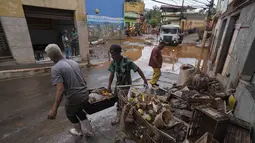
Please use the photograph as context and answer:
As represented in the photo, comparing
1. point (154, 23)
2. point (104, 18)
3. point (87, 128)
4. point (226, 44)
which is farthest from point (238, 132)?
point (154, 23)

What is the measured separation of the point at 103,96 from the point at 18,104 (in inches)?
132

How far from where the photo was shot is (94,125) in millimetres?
3438

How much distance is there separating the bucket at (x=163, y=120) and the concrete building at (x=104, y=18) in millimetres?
18983

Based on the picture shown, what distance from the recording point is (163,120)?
1.89m

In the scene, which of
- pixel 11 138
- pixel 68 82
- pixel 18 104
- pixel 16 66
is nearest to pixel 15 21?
pixel 16 66

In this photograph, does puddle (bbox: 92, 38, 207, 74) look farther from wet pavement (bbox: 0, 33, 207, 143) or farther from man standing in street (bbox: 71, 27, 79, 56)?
wet pavement (bbox: 0, 33, 207, 143)

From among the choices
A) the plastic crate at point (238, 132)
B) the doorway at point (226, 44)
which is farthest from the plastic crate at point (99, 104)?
the doorway at point (226, 44)

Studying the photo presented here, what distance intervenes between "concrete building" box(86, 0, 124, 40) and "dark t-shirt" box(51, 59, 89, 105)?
17.9 metres

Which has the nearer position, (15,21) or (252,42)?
(252,42)

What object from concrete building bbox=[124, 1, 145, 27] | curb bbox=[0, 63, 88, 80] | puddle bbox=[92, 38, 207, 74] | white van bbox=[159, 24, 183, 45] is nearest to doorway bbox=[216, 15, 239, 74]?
puddle bbox=[92, 38, 207, 74]

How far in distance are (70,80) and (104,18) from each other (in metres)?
20.5

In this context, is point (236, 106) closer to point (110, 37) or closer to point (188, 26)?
point (110, 37)

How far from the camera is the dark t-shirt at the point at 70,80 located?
2.22 metres

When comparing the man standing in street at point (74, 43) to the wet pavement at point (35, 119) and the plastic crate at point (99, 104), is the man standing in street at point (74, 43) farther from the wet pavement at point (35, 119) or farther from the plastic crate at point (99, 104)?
the plastic crate at point (99, 104)
